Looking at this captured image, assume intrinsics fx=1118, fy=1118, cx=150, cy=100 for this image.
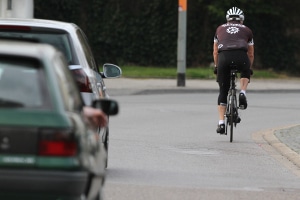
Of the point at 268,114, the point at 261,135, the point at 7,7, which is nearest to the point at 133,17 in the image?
the point at 7,7

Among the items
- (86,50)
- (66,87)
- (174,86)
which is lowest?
(174,86)

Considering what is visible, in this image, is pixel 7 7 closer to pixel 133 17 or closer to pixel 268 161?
pixel 133 17

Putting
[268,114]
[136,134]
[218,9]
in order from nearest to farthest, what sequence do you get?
1. [136,134]
2. [268,114]
3. [218,9]

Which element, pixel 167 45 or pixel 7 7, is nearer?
pixel 7 7

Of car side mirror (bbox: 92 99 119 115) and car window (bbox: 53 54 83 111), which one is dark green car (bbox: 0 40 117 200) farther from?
car side mirror (bbox: 92 99 119 115)

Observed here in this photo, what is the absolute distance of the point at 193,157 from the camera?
46.2ft

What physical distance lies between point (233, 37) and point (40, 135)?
975 centimetres

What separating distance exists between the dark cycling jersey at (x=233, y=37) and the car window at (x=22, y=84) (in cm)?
921

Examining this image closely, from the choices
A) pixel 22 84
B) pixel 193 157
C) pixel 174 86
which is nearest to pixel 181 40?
pixel 174 86

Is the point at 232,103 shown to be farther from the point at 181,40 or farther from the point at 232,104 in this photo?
the point at 181,40

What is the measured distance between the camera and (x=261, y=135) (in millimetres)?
17750

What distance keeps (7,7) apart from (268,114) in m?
10.0

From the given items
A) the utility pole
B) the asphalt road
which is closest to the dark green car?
the asphalt road

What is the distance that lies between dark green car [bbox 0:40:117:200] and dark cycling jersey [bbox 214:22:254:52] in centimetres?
916
